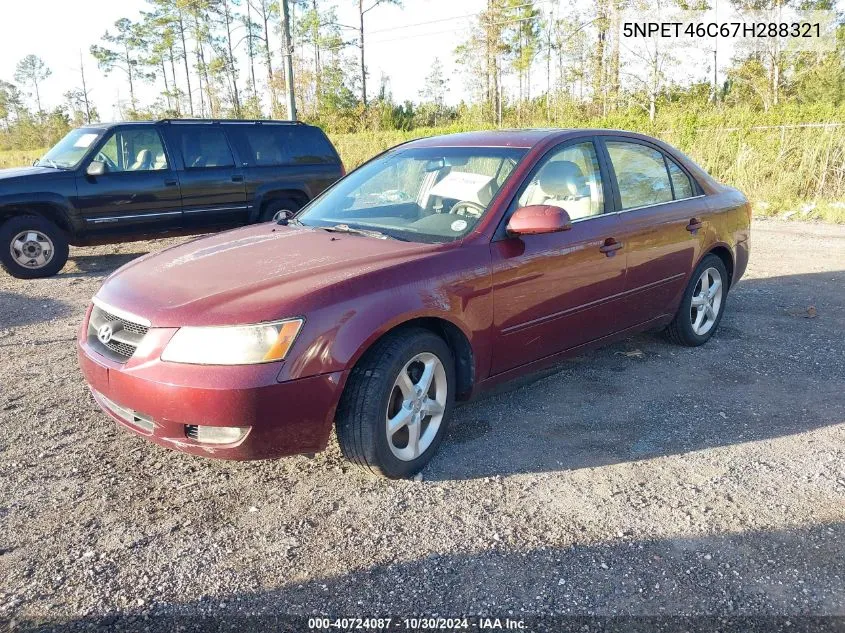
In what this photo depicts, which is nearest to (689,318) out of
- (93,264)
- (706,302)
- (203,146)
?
(706,302)

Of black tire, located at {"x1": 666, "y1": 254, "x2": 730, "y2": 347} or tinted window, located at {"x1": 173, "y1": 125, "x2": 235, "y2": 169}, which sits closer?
black tire, located at {"x1": 666, "y1": 254, "x2": 730, "y2": 347}

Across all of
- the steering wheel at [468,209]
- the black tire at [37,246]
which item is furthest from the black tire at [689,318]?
the black tire at [37,246]

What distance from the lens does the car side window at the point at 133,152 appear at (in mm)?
8211

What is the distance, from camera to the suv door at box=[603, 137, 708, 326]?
4281mm

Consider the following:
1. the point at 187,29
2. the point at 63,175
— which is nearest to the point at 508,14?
the point at 187,29

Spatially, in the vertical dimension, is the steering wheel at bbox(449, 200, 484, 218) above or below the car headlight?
above

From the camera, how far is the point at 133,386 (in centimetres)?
281

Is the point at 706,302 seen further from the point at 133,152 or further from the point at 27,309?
the point at 133,152

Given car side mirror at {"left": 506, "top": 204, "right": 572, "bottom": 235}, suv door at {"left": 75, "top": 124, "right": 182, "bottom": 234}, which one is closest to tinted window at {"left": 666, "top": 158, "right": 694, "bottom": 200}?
car side mirror at {"left": 506, "top": 204, "right": 572, "bottom": 235}

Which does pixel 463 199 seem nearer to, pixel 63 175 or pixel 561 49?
pixel 63 175

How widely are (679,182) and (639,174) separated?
1.74 feet

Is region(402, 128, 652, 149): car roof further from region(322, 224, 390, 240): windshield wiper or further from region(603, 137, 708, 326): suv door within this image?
region(322, 224, 390, 240): windshield wiper

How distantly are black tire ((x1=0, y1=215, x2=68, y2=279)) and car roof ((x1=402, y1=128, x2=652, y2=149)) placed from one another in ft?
17.9

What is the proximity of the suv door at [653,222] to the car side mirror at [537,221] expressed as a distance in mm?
906
